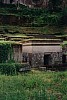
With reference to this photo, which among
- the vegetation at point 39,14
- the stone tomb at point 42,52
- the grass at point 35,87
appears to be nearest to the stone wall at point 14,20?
the vegetation at point 39,14

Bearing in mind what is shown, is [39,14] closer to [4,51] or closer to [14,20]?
[14,20]

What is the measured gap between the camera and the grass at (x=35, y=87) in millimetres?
12672

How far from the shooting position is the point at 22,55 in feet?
65.8

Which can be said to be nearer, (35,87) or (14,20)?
(35,87)

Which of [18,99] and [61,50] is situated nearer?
[18,99]

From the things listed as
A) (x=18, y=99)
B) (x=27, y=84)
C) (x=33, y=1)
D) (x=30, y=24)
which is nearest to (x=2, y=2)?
(x=33, y=1)

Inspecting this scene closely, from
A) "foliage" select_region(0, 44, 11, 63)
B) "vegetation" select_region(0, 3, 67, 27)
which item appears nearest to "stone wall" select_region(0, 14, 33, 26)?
"vegetation" select_region(0, 3, 67, 27)

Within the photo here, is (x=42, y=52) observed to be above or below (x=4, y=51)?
below

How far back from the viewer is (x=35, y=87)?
14.4 metres

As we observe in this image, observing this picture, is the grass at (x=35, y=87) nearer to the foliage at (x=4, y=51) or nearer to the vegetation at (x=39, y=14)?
the foliage at (x=4, y=51)

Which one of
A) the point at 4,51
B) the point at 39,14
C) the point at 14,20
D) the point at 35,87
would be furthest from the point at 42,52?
the point at 39,14

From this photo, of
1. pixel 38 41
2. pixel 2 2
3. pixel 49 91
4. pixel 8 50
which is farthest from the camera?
pixel 2 2

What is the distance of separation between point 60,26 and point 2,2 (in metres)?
6.34

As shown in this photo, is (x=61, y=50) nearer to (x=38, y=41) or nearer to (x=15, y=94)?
(x=38, y=41)
